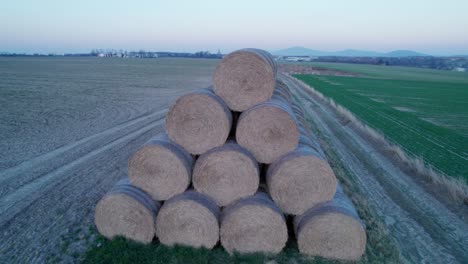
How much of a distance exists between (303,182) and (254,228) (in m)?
1.11

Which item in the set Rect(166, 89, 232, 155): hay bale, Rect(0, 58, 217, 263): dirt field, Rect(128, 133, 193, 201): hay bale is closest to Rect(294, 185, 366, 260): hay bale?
Rect(166, 89, 232, 155): hay bale

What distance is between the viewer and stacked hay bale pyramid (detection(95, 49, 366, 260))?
6.78m

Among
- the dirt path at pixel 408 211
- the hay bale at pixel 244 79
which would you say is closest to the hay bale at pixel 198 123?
the hay bale at pixel 244 79

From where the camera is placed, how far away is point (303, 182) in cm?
696

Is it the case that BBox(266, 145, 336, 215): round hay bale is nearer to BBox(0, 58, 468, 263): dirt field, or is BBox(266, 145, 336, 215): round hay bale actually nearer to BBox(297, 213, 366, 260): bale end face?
BBox(297, 213, 366, 260): bale end face

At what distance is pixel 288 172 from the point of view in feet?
22.9

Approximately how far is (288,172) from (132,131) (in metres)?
10.7

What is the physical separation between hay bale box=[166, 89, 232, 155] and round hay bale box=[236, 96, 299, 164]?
34 centimetres

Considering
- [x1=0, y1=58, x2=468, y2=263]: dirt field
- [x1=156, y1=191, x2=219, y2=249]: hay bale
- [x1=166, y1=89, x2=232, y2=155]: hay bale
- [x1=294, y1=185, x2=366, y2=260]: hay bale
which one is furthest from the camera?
[x1=0, y1=58, x2=468, y2=263]: dirt field

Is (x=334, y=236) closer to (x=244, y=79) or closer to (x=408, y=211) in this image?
(x=244, y=79)

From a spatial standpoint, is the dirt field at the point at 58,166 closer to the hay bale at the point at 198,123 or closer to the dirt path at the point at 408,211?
the hay bale at the point at 198,123

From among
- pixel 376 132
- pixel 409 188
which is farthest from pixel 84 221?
pixel 376 132

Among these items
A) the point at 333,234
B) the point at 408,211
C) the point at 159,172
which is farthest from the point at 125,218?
the point at 408,211

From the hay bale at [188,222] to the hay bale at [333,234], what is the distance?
1455mm
